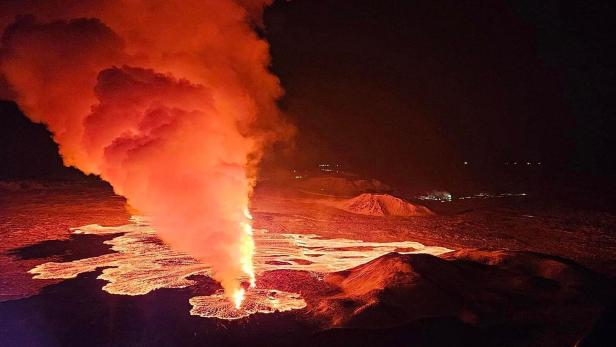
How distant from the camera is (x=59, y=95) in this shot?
18.0 meters

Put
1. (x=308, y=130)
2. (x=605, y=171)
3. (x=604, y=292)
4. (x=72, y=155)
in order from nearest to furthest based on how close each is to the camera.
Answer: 1. (x=604, y=292)
2. (x=72, y=155)
3. (x=308, y=130)
4. (x=605, y=171)

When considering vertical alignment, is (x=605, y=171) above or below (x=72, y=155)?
above

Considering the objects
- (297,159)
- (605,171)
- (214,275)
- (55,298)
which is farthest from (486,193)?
(605,171)

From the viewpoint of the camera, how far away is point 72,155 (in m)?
20.1

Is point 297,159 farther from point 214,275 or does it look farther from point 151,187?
point 214,275

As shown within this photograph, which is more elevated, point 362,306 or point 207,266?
point 207,266

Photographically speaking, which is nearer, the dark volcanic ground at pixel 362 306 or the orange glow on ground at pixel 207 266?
the dark volcanic ground at pixel 362 306

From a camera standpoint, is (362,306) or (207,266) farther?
(207,266)

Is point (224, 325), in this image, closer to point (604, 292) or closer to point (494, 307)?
point (494, 307)

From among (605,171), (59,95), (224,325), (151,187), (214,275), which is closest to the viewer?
(224,325)

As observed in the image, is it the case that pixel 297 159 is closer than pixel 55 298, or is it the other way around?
pixel 55 298

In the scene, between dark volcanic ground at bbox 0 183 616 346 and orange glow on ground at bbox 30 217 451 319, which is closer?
dark volcanic ground at bbox 0 183 616 346

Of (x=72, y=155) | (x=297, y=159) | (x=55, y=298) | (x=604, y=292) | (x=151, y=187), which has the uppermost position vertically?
(x=297, y=159)

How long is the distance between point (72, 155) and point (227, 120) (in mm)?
8580
